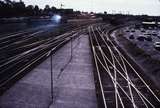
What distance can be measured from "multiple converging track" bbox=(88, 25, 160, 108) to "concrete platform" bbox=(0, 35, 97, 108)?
952mm

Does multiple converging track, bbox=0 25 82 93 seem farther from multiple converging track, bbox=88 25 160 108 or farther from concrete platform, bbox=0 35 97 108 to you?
multiple converging track, bbox=88 25 160 108

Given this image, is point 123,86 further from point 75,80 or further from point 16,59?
point 16,59

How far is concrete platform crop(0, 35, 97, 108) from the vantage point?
72.2 ft

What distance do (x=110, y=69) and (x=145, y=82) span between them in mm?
6650

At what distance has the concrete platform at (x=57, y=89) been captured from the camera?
72.2 ft

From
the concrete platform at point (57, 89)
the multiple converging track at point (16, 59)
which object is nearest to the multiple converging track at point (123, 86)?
the concrete platform at point (57, 89)

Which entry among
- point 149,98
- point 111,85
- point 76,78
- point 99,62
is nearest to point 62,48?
point 99,62

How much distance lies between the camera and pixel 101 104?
2209 centimetres

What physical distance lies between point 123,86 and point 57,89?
6.17 meters

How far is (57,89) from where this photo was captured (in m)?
25.7

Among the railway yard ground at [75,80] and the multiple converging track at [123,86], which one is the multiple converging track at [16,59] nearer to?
the railway yard ground at [75,80]

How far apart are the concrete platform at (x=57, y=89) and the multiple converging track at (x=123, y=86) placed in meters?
0.95

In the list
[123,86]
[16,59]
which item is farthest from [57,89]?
[16,59]

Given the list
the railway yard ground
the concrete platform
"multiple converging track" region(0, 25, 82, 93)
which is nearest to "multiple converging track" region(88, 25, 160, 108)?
the railway yard ground
